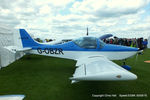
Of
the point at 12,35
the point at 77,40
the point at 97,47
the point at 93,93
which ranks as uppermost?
the point at 12,35

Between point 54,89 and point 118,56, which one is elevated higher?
point 118,56

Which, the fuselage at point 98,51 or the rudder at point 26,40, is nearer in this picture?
the fuselage at point 98,51

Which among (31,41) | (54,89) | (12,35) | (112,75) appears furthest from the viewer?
(12,35)

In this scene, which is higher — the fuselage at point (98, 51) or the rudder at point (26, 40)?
the rudder at point (26, 40)

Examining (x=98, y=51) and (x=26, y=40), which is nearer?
(x=98, y=51)

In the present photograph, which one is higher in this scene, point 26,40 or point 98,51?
point 26,40

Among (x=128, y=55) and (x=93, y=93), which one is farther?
(x=128, y=55)

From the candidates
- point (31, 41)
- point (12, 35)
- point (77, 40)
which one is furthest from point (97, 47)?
point (12, 35)

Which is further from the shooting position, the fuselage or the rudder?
the rudder

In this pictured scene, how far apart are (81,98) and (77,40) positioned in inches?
126

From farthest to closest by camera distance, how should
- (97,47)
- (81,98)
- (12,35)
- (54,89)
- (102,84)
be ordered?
(12,35), (97,47), (102,84), (54,89), (81,98)

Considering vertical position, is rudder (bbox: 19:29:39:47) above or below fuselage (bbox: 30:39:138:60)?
above

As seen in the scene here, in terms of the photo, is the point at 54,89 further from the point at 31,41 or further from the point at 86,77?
the point at 31,41

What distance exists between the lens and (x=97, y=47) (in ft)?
17.6
